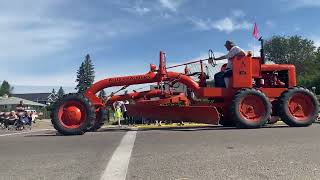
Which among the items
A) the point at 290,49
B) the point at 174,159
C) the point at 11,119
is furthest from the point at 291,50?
the point at 174,159

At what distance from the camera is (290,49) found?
4990 inches

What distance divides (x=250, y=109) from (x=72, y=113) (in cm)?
469

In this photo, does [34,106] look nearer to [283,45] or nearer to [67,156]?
[283,45]

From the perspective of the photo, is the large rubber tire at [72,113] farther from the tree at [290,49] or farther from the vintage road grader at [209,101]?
the tree at [290,49]

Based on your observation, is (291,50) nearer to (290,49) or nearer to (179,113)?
(290,49)

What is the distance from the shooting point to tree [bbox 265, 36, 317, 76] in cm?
12388

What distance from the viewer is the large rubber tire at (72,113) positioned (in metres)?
13.7

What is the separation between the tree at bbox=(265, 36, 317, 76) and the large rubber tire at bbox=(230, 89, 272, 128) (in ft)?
364

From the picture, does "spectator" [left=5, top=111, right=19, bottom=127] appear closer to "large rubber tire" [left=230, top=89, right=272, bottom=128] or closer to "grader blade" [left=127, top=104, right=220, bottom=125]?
"grader blade" [left=127, top=104, right=220, bottom=125]

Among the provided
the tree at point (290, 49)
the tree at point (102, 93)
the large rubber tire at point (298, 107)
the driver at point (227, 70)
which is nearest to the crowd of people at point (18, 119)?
the tree at point (102, 93)

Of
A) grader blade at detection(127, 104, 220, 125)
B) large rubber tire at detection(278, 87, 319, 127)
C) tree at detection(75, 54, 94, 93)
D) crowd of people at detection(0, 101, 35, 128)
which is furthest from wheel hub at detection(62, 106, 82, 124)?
tree at detection(75, 54, 94, 93)

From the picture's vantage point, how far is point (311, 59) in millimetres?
119000

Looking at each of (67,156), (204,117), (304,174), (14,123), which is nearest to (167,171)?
(304,174)

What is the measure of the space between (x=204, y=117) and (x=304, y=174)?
26.1 ft
